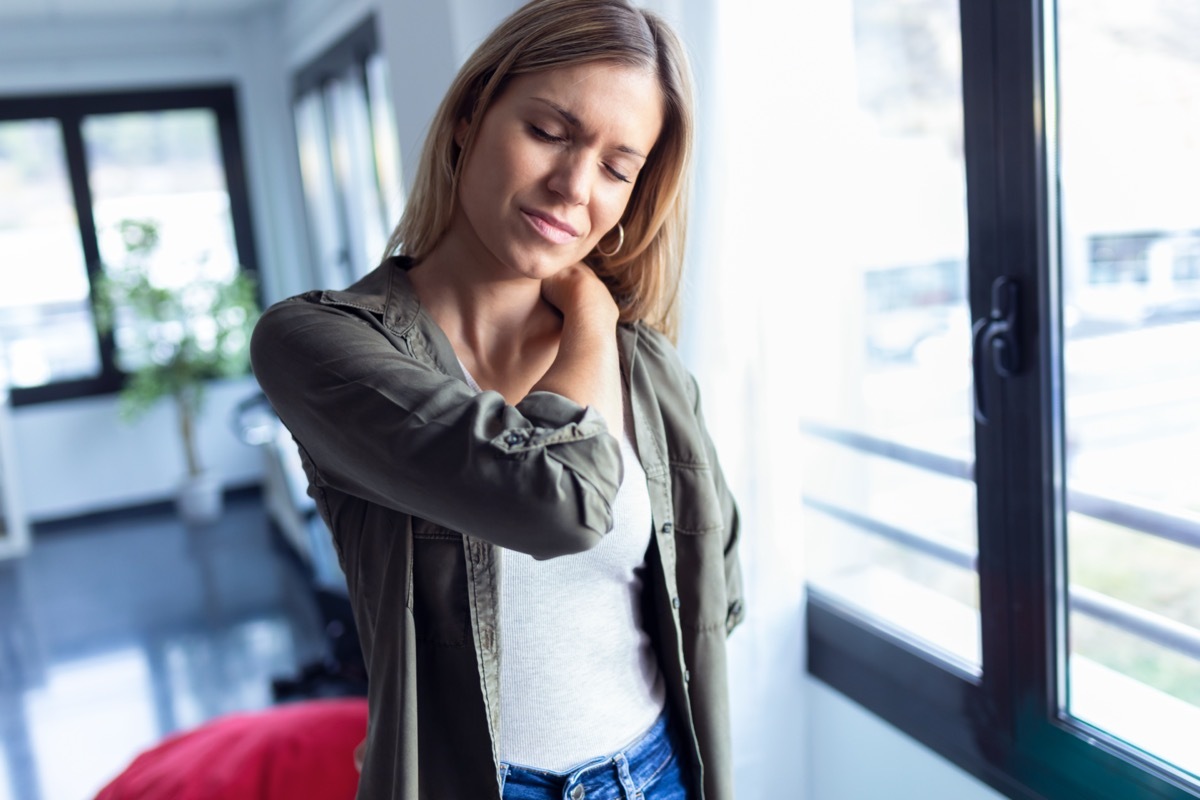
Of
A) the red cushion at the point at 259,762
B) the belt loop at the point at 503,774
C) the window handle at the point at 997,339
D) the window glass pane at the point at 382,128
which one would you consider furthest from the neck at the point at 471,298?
the window glass pane at the point at 382,128

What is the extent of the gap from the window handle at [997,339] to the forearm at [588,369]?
0.70m

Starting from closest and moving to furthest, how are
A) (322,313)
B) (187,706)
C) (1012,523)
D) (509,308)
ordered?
(322,313)
(509,308)
(1012,523)
(187,706)

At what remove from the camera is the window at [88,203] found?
605cm

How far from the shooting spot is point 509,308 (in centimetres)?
116

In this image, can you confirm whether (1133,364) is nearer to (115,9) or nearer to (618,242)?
(618,242)

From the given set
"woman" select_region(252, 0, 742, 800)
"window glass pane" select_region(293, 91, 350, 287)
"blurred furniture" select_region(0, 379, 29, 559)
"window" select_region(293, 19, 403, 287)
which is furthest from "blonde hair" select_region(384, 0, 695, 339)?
"blurred furniture" select_region(0, 379, 29, 559)

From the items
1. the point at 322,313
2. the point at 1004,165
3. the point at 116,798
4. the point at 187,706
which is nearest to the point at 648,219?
the point at 322,313

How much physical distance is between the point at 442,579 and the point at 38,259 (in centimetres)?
607

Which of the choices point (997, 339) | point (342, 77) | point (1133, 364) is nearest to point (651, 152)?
point (997, 339)

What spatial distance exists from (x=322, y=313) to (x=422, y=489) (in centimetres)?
23

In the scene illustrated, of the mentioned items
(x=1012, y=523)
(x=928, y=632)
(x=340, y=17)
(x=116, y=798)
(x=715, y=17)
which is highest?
(x=340, y=17)

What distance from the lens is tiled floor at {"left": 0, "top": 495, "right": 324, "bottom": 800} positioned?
3.29 m

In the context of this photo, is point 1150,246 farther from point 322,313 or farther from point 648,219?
point 322,313

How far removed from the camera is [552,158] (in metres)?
1.05
